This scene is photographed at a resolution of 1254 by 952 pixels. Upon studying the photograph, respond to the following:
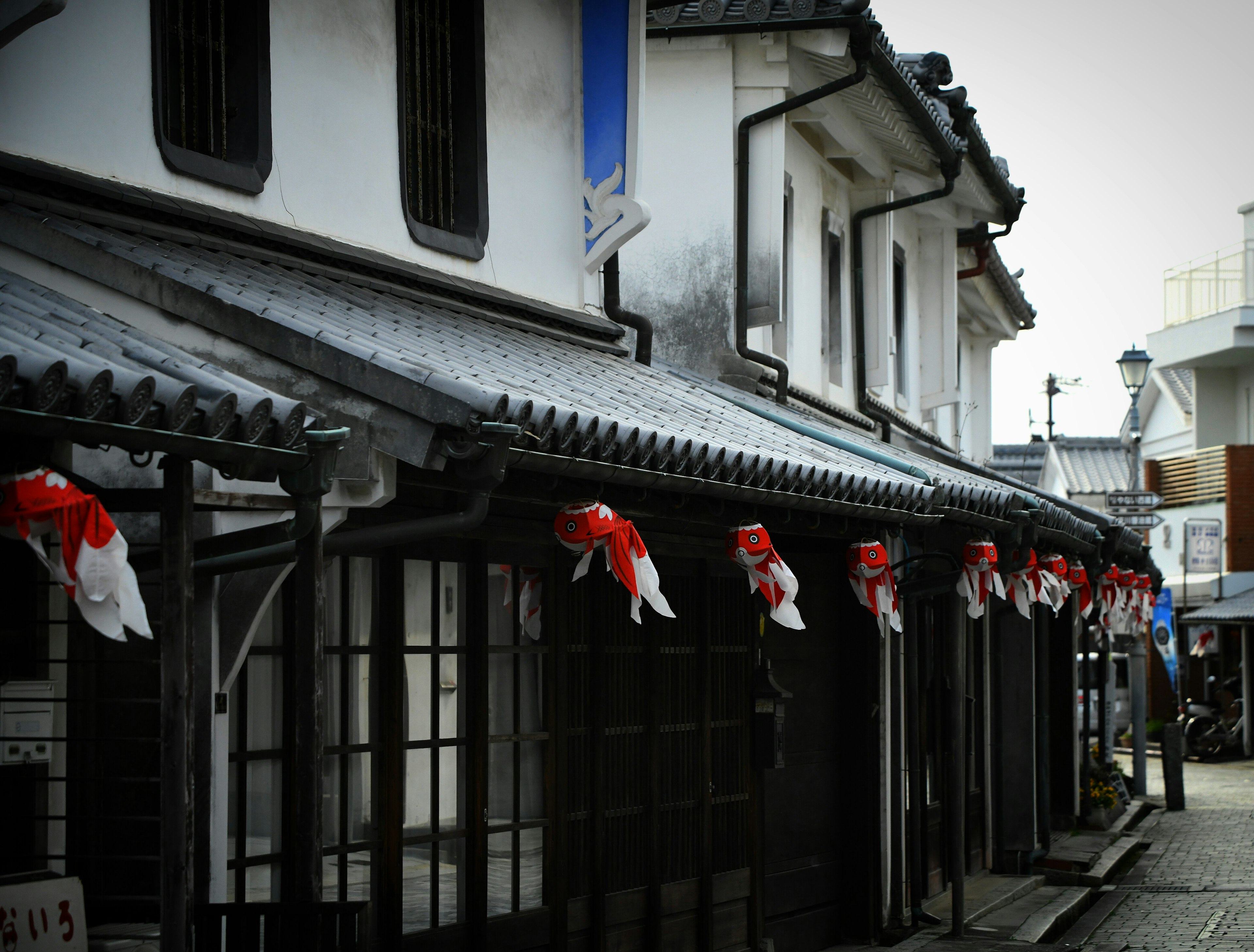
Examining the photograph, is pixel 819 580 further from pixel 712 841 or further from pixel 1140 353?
pixel 1140 353

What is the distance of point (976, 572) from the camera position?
479 inches

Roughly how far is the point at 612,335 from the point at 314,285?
370 cm

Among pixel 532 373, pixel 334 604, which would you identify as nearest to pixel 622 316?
pixel 532 373

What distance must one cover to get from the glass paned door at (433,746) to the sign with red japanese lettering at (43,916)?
99.0 inches

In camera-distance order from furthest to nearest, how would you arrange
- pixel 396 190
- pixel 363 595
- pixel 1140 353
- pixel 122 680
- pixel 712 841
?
pixel 1140 353
pixel 712 841
pixel 396 190
pixel 363 595
pixel 122 680

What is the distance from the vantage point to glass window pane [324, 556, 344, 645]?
7.79 m

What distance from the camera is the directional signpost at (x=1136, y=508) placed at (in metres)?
23.7

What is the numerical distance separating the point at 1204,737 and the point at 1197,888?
64.4 ft

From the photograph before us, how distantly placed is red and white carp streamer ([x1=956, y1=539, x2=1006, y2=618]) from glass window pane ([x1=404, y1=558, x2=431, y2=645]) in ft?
17.2

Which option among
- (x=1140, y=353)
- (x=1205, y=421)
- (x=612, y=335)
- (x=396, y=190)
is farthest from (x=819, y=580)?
(x=1205, y=421)

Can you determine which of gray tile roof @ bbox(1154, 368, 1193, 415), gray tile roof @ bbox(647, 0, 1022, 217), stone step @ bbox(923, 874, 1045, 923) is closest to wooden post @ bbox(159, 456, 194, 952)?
gray tile roof @ bbox(647, 0, 1022, 217)

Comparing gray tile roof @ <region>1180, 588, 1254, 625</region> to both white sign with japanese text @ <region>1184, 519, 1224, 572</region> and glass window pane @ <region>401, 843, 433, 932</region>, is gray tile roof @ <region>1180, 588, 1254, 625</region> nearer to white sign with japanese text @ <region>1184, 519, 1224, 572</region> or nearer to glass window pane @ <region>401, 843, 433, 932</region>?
white sign with japanese text @ <region>1184, 519, 1224, 572</region>

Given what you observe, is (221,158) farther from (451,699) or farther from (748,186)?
(748,186)

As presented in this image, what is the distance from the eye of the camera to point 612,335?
11.5 metres
